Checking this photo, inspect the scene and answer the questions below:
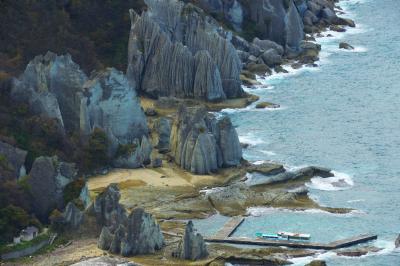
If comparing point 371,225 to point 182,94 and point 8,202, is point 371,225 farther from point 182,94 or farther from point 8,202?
point 182,94

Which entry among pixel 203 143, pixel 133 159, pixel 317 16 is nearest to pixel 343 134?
pixel 203 143

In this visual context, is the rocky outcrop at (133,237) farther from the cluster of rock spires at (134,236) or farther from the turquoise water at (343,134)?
the turquoise water at (343,134)

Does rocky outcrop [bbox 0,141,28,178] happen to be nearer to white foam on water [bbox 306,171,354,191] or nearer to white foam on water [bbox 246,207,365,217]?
white foam on water [bbox 246,207,365,217]

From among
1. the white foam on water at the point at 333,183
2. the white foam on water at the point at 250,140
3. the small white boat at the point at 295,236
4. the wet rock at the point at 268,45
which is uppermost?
the wet rock at the point at 268,45

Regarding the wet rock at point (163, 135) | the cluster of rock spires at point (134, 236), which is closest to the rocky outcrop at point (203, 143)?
the wet rock at point (163, 135)

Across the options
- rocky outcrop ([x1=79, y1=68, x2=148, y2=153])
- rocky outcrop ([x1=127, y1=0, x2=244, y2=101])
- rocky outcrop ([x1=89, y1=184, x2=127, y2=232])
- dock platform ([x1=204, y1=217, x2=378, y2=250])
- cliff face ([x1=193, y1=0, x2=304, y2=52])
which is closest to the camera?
dock platform ([x1=204, y1=217, x2=378, y2=250])

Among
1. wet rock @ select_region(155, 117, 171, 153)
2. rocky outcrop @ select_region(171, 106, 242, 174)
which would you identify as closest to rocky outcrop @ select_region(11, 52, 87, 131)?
wet rock @ select_region(155, 117, 171, 153)

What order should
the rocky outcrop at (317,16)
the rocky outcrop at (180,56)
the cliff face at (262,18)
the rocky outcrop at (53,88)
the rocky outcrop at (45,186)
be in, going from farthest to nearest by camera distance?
the rocky outcrop at (317,16)
the cliff face at (262,18)
the rocky outcrop at (180,56)
the rocky outcrop at (53,88)
the rocky outcrop at (45,186)
